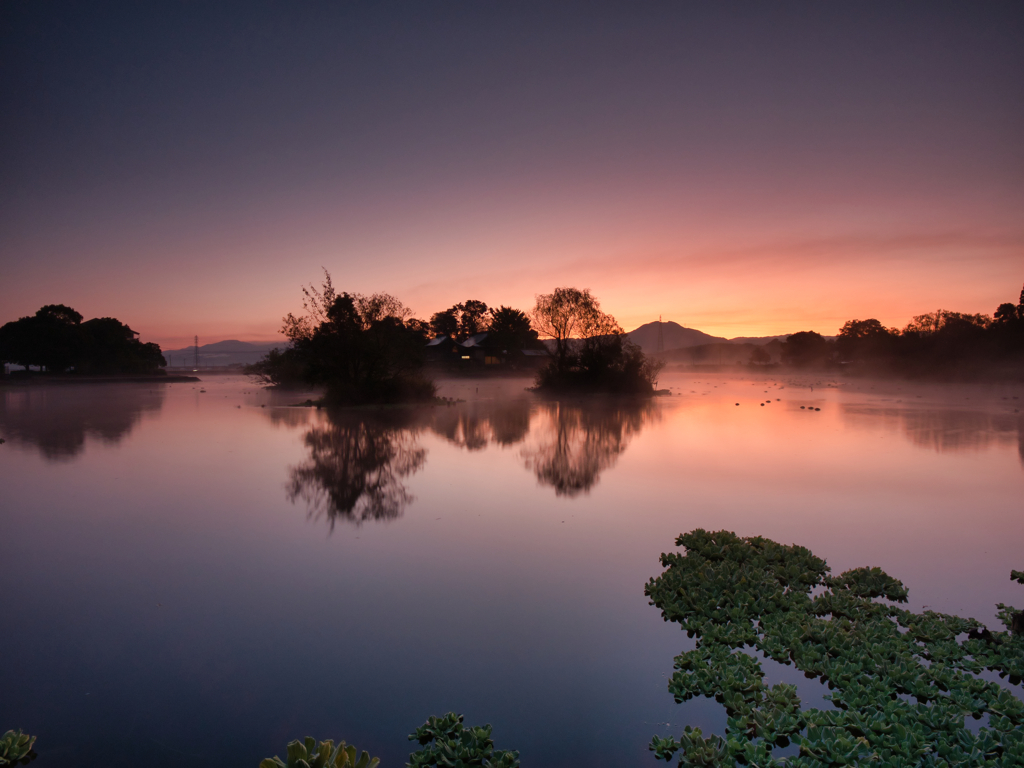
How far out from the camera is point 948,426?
19.8 metres

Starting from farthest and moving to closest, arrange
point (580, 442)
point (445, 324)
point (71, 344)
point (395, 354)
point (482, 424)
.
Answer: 1. point (445, 324)
2. point (71, 344)
3. point (395, 354)
4. point (482, 424)
5. point (580, 442)

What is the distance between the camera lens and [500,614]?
206 inches

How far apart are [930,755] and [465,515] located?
647 cm

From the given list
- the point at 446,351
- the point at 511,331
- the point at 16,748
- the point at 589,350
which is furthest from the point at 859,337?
the point at 16,748

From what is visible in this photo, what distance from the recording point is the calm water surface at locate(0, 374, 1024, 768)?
375 cm

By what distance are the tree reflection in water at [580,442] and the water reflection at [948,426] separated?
8959mm

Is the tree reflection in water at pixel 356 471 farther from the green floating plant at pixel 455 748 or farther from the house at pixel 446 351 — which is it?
the house at pixel 446 351

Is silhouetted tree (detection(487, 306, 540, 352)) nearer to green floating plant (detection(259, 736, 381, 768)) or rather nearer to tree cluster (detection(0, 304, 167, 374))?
tree cluster (detection(0, 304, 167, 374))

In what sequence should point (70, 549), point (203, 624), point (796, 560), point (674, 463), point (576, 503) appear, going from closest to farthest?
point (203, 624), point (796, 560), point (70, 549), point (576, 503), point (674, 463)

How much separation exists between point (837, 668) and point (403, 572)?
178 inches

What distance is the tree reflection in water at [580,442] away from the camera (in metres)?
11.5

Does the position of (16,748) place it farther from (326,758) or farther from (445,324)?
A: (445,324)

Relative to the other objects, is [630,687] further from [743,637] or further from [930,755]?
[930,755]

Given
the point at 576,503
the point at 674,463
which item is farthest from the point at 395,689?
the point at 674,463
